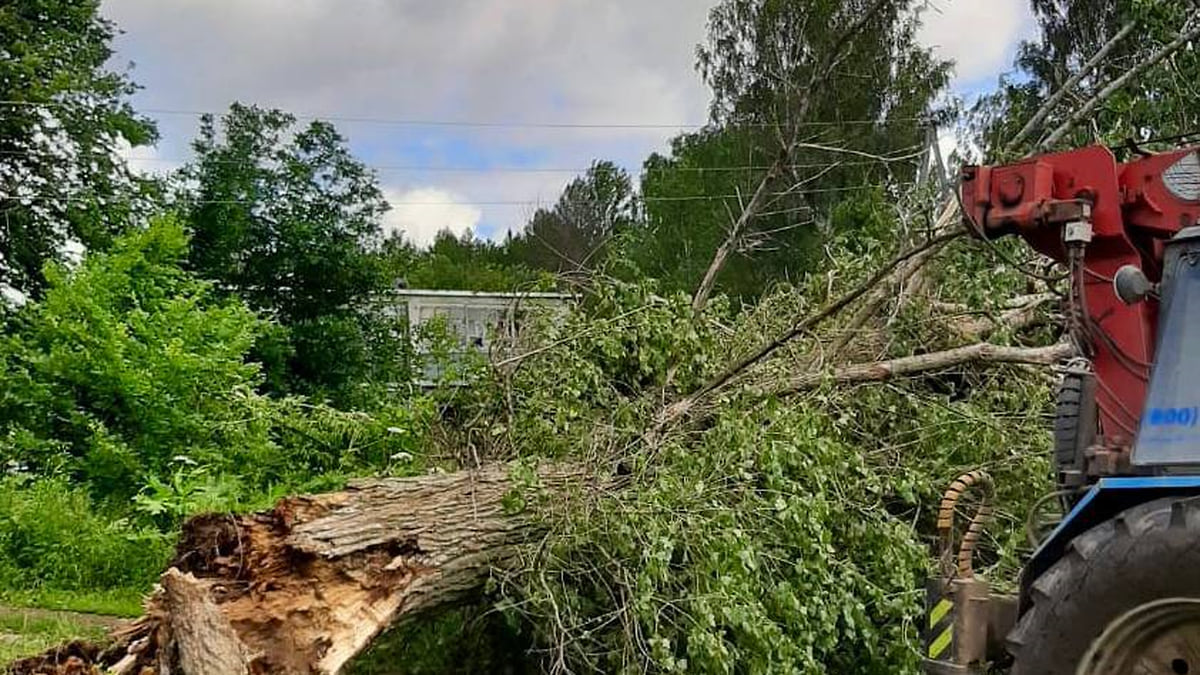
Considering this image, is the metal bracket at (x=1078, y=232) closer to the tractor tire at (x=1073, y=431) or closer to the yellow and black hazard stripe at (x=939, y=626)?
the tractor tire at (x=1073, y=431)

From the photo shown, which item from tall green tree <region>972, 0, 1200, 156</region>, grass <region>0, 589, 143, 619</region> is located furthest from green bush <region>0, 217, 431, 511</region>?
tall green tree <region>972, 0, 1200, 156</region>

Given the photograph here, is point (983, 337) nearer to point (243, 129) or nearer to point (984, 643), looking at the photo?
point (984, 643)

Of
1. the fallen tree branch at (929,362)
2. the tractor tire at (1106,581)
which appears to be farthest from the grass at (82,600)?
the tractor tire at (1106,581)

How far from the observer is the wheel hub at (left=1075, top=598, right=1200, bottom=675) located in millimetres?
2855

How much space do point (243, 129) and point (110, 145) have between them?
2.13 metres

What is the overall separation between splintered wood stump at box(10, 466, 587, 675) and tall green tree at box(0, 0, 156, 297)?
1096 centimetres

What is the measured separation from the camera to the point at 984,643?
3.55 meters

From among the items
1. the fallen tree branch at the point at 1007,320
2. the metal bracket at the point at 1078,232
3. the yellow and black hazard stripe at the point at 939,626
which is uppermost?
the metal bracket at the point at 1078,232

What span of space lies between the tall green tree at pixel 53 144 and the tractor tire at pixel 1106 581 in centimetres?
1329

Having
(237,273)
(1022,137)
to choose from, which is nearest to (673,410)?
(1022,137)

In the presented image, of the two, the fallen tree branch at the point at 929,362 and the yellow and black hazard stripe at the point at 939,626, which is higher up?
the fallen tree branch at the point at 929,362

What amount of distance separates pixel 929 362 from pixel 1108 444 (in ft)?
6.63

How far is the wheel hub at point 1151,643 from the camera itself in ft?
9.37

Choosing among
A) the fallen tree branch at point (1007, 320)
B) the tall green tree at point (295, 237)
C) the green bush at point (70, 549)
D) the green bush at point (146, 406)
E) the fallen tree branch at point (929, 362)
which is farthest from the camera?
the tall green tree at point (295, 237)
